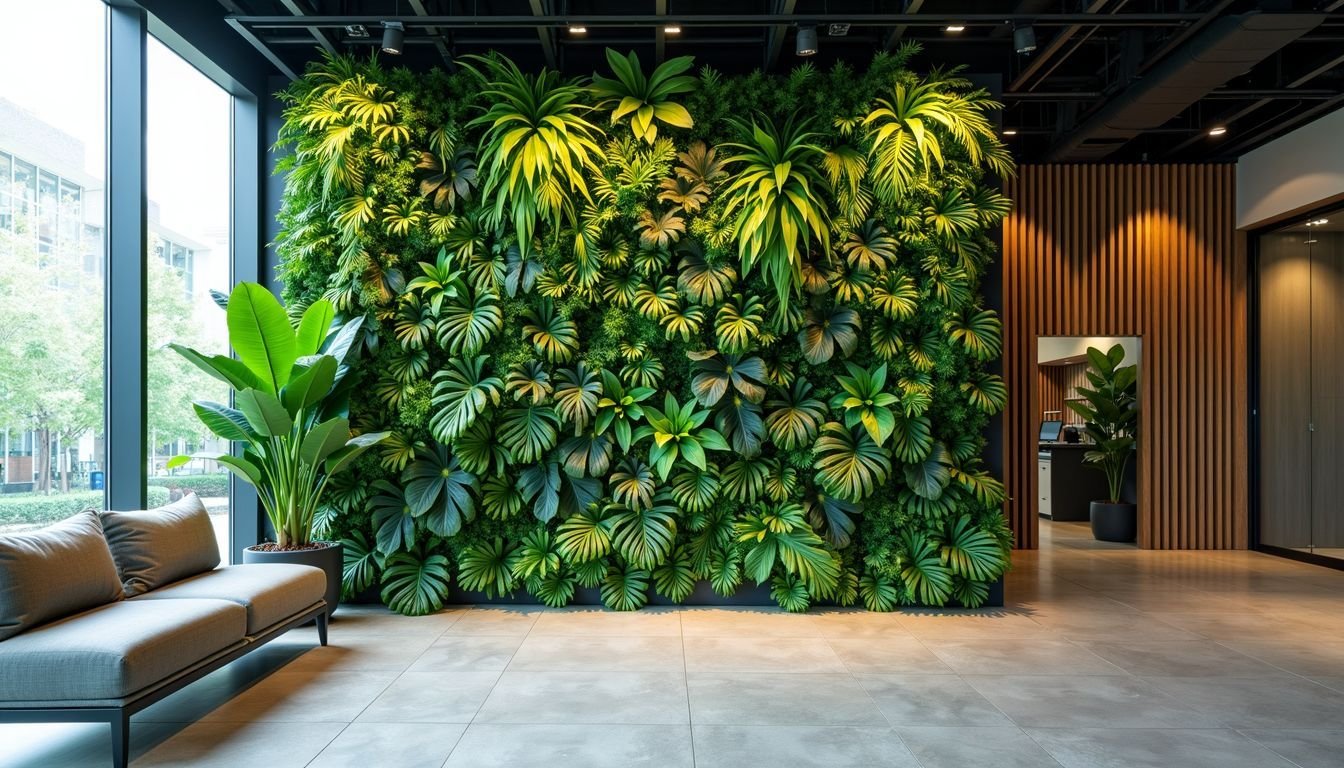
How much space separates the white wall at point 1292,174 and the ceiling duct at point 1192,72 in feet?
5.17

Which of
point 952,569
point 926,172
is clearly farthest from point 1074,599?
point 926,172

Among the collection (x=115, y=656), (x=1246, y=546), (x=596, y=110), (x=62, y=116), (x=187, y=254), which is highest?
(x=596, y=110)

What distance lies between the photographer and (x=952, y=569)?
5535mm

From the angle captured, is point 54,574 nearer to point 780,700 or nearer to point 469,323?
point 469,323

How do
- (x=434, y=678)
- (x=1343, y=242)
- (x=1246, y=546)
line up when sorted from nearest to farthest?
(x=434, y=678)
(x=1343, y=242)
(x=1246, y=546)

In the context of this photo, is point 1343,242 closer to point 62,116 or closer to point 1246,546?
point 1246,546

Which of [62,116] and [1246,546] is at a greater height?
[62,116]

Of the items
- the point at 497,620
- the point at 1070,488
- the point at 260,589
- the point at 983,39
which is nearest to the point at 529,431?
the point at 497,620

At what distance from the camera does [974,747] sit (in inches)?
126

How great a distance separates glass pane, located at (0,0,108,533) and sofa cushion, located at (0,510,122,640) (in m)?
0.59

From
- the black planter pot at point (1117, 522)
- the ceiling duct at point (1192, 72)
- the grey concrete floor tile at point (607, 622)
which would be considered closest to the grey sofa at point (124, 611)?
the grey concrete floor tile at point (607, 622)

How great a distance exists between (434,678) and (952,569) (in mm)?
3294

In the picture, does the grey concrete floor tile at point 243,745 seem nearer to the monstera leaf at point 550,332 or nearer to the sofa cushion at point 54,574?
the sofa cushion at point 54,574

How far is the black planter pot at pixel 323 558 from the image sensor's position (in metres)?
4.87
